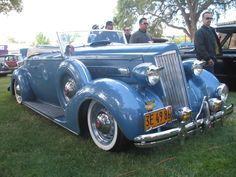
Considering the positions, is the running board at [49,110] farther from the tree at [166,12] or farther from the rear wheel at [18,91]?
the tree at [166,12]

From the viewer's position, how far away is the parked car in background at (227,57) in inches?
281

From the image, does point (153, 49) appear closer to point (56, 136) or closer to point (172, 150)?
point (172, 150)

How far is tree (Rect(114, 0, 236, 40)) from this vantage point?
88.6 feet

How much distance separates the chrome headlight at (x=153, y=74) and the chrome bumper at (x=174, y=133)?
1.89 ft

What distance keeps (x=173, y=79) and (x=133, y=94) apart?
0.67m

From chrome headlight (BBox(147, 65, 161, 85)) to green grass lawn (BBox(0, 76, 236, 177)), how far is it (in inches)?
33.9

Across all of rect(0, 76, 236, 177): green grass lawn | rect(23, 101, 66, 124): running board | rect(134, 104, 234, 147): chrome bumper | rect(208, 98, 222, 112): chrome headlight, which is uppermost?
rect(208, 98, 222, 112): chrome headlight

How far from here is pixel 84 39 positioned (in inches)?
211

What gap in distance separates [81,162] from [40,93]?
2.64 meters

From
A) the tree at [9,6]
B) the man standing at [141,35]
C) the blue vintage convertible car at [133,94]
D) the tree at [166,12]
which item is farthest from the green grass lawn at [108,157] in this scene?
the tree at [166,12]

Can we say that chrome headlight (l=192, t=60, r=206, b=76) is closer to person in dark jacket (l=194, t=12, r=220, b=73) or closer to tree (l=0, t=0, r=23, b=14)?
person in dark jacket (l=194, t=12, r=220, b=73)

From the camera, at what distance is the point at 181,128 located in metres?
3.47

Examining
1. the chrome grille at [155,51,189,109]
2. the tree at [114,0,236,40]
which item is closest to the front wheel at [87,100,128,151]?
the chrome grille at [155,51,189,109]

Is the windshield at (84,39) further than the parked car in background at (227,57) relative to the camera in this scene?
No
